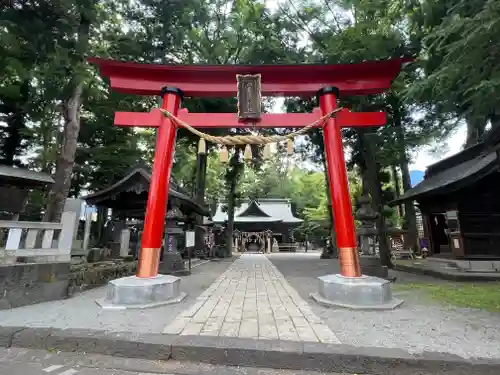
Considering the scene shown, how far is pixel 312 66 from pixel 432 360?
5.82 meters

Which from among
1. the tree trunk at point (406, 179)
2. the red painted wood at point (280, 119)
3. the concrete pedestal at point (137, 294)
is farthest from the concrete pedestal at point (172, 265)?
the tree trunk at point (406, 179)

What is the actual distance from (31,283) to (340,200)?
6.07 m

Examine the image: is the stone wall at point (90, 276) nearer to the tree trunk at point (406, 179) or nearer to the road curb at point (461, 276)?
the road curb at point (461, 276)

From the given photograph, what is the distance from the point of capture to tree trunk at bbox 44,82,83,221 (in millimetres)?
9641

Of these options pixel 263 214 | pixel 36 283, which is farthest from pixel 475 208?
pixel 263 214

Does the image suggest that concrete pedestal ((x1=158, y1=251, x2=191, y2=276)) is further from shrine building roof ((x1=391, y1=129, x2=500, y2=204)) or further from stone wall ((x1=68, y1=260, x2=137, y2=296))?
shrine building roof ((x1=391, y1=129, x2=500, y2=204))

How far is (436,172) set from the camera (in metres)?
14.0

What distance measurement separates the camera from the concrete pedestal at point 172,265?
32.3ft

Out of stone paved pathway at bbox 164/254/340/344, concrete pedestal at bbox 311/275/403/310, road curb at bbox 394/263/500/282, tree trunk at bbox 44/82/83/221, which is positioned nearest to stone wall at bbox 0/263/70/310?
stone paved pathway at bbox 164/254/340/344

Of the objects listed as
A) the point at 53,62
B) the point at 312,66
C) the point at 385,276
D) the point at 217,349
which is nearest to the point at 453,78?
the point at 312,66

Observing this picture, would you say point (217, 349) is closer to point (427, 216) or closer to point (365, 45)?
point (365, 45)

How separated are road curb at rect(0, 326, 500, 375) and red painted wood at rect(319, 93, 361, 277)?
2.63 metres

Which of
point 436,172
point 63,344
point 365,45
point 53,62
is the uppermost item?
point 365,45

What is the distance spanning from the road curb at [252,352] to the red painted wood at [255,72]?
17.3 ft
